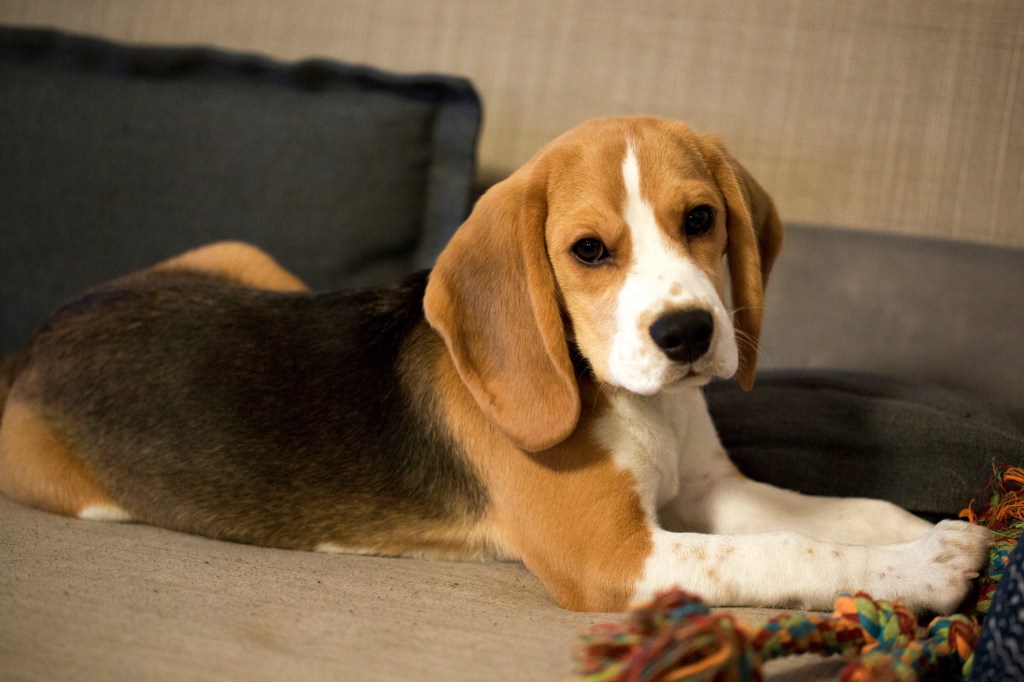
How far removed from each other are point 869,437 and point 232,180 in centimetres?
226

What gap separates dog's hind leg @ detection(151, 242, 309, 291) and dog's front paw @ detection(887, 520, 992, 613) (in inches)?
76.5

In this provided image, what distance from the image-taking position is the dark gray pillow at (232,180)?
10.8 ft

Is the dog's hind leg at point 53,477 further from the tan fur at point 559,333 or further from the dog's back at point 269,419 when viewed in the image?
the tan fur at point 559,333

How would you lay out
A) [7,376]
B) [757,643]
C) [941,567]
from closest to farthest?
[757,643] < [941,567] < [7,376]

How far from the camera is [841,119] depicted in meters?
3.57

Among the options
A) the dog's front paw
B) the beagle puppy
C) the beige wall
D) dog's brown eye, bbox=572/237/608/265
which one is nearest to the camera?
the dog's front paw

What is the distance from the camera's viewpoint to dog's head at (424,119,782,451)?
1892 mm

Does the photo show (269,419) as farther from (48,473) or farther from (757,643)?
(757,643)

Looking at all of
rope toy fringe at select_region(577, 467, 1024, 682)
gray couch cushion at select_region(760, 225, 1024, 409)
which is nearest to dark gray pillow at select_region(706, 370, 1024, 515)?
gray couch cushion at select_region(760, 225, 1024, 409)

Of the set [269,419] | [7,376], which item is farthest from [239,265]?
[269,419]

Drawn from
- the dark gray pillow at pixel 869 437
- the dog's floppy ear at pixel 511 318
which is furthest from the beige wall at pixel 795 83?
the dog's floppy ear at pixel 511 318

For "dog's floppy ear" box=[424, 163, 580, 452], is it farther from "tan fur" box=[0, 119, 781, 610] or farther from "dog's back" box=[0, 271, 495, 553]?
"dog's back" box=[0, 271, 495, 553]

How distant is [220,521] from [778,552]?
1311mm

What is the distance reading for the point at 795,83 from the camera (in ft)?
11.8
